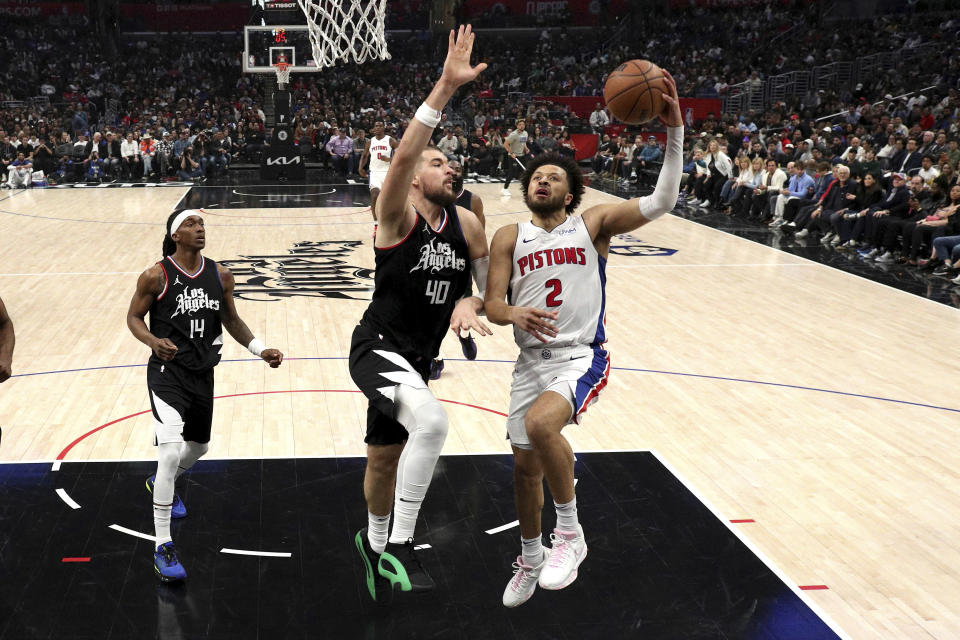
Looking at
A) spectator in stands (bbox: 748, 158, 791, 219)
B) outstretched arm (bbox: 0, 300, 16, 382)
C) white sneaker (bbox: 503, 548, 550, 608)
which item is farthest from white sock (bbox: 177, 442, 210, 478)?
spectator in stands (bbox: 748, 158, 791, 219)

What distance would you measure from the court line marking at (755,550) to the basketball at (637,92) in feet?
6.68

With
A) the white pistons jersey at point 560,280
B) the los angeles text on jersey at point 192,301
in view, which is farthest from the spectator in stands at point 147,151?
the white pistons jersey at point 560,280

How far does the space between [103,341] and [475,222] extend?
544cm

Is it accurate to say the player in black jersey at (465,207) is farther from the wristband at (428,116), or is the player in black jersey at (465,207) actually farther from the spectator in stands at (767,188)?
the spectator in stands at (767,188)

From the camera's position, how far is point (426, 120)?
135 inches

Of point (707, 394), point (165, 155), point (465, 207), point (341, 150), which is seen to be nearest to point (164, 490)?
point (465, 207)

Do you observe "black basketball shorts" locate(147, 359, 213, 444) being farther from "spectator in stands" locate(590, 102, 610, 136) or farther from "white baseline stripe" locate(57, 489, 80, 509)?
"spectator in stands" locate(590, 102, 610, 136)

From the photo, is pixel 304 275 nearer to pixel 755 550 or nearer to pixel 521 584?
pixel 755 550

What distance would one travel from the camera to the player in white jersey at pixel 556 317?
3834 mm

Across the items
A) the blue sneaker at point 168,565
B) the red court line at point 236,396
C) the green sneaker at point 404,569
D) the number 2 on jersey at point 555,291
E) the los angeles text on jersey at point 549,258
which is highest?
the los angeles text on jersey at point 549,258

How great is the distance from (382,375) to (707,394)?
387cm

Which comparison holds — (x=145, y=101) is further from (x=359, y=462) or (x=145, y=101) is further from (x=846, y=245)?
(x=359, y=462)

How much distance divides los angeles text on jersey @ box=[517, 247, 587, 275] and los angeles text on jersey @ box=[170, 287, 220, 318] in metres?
1.49

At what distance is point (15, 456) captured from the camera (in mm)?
5559
